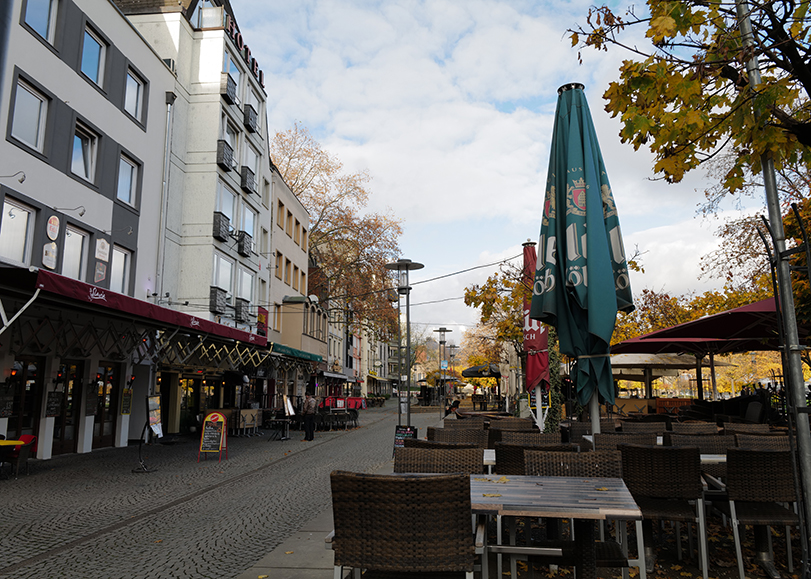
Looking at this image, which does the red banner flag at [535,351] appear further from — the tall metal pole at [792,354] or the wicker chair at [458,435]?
the tall metal pole at [792,354]

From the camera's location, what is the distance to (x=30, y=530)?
6.93m

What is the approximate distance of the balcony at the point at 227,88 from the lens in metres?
23.1

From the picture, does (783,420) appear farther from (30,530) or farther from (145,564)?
(30,530)

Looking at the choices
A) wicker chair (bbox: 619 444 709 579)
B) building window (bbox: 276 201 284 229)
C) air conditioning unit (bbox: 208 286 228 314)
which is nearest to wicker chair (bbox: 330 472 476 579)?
wicker chair (bbox: 619 444 709 579)

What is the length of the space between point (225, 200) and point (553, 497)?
76.0 ft

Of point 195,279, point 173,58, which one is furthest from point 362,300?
point 173,58

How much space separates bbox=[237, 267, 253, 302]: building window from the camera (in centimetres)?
2623

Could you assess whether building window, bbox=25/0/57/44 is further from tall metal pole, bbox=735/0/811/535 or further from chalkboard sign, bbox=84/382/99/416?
tall metal pole, bbox=735/0/811/535

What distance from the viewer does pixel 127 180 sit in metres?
18.5

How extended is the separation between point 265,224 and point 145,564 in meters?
25.1

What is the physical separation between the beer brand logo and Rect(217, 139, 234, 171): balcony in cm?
1368

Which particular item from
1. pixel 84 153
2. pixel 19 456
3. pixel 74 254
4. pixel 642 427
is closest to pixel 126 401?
pixel 74 254

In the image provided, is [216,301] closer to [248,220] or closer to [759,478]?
[248,220]

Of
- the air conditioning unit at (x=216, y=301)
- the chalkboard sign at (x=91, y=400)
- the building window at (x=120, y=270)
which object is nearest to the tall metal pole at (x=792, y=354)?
the chalkboard sign at (x=91, y=400)
